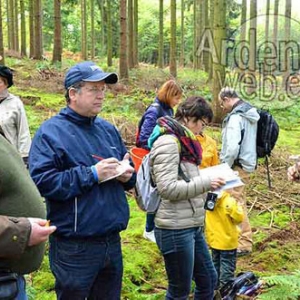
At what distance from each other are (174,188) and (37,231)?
1.34 m

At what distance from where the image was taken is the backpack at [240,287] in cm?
438

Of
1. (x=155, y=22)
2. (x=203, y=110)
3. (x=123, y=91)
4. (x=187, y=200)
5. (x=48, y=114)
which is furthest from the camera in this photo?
(x=155, y=22)

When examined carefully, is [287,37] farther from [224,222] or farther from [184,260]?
[184,260]

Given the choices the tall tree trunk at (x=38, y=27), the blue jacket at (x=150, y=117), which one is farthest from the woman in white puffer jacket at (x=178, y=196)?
the tall tree trunk at (x=38, y=27)

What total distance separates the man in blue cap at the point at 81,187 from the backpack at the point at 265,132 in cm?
336

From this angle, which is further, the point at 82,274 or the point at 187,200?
A: the point at 187,200

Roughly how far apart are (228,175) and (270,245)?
8.38ft

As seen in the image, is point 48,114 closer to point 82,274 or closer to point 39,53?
point 82,274

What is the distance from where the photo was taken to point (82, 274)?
301cm

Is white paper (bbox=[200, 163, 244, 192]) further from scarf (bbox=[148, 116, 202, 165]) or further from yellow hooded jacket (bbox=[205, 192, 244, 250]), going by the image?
yellow hooded jacket (bbox=[205, 192, 244, 250])

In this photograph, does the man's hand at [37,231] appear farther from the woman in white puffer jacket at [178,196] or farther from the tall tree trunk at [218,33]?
the tall tree trunk at [218,33]

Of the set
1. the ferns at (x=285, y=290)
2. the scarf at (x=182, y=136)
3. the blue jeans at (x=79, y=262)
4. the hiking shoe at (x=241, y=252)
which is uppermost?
the scarf at (x=182, y=136)

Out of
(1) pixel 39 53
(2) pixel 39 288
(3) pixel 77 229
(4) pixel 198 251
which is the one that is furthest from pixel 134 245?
(1) pixel 39 53

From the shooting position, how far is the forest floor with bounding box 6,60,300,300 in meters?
4.89
